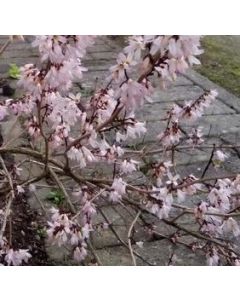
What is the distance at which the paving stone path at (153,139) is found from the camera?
162 cm

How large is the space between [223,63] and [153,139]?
3.78 ft

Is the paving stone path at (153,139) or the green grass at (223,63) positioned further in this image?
the green grass at (223,63)

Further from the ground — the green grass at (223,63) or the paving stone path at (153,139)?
the paving stone path at (153,139)

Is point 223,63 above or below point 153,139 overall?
below

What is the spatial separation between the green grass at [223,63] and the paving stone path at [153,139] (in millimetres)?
65

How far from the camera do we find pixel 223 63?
3.36 meters

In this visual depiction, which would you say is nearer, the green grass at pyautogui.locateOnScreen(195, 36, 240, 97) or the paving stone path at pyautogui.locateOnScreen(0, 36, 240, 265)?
the paving stone path at pyautogui.locateOnScreen(0, 36, 240, 265)

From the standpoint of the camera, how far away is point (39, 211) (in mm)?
1844

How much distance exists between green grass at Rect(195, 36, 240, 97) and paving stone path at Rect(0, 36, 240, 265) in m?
0.07

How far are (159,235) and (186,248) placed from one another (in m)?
0.08

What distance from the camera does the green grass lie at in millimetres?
3086

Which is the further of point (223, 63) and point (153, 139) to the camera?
point (223, 63)

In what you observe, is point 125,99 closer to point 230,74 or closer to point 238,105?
point 238,105
